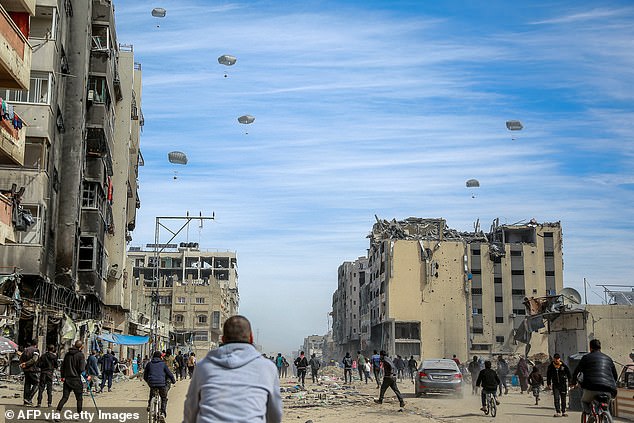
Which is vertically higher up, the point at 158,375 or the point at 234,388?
the point at 234,388

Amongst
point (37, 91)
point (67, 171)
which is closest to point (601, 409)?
point (37, 91)

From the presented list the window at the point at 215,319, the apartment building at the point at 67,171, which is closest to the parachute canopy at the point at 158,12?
the apartment building at the point at 67,171

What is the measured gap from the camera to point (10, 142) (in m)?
25.5

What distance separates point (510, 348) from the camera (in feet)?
331

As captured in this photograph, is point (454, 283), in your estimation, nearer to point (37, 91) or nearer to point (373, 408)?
point (37, 91)

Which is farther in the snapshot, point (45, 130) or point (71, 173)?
point (71, 173)

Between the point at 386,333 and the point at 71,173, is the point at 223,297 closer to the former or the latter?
the point at 386,333

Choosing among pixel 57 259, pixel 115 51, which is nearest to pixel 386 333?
pixel 115 51

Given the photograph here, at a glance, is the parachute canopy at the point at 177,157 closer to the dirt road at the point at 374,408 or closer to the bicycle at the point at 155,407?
the dirt road at the point at 374,408

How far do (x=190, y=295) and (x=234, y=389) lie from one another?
12177 cm

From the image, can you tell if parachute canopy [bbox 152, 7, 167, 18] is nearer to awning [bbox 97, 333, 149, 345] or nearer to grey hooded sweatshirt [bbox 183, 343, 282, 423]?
awning [bbox 97, 333, 149, 345]

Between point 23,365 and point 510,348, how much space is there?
87829 millimetres

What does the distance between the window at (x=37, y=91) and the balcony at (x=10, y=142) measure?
739 centimetres

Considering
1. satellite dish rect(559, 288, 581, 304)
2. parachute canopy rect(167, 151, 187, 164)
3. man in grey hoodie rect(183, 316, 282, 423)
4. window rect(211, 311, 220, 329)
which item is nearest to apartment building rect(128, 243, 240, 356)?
window rect(211, 311, 220, 329)
